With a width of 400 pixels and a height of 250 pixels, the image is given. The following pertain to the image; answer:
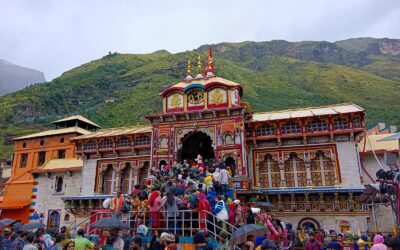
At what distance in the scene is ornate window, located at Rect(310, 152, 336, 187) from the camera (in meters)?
18.9

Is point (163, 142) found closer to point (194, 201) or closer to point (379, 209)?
point (194, 201)

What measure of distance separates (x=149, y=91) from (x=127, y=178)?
47142mm

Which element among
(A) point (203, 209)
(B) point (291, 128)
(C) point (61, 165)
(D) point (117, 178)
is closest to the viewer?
(A) point (203, 209)

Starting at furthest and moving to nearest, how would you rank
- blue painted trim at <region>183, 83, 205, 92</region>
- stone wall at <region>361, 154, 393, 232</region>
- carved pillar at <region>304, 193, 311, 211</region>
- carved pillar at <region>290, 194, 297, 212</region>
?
blue painted trim at <region>183, 83, 205, 92</region> → carved pillar at <region>290, 194, 297, 212</region> → carved pillar at <region>304, 193, 311, 211</region> → stone wall at <region>361, 154, 393, 232</region>

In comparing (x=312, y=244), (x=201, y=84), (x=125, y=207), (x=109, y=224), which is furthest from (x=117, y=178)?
(x=312, y=244)

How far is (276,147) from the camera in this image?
20.2 metres

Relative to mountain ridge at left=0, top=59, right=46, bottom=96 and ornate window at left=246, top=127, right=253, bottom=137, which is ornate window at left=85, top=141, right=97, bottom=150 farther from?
mountain ridge at left=0, top=59, right=46, bottom=96

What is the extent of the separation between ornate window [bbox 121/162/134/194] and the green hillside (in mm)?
31758

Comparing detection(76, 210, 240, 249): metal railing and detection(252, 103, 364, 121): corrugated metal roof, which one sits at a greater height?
detection(252, 103, 364, 121): corrugated metal roof

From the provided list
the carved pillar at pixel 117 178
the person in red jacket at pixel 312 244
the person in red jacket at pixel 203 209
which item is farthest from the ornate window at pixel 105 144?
the person in red jacket at pixel 312 244

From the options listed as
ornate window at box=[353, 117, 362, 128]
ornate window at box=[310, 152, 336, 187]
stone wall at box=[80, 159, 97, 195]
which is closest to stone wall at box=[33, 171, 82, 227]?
stone wall at box=[80, 159, 97, 195]

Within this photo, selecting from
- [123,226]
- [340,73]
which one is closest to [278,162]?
[123,226]

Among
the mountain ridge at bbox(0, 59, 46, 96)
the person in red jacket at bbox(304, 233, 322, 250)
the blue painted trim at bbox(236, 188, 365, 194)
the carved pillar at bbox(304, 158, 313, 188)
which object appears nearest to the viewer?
the person in red jacket at bbox(304, 233, 322, 250)

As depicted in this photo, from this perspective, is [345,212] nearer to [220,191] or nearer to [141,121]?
Result: [220,191]
